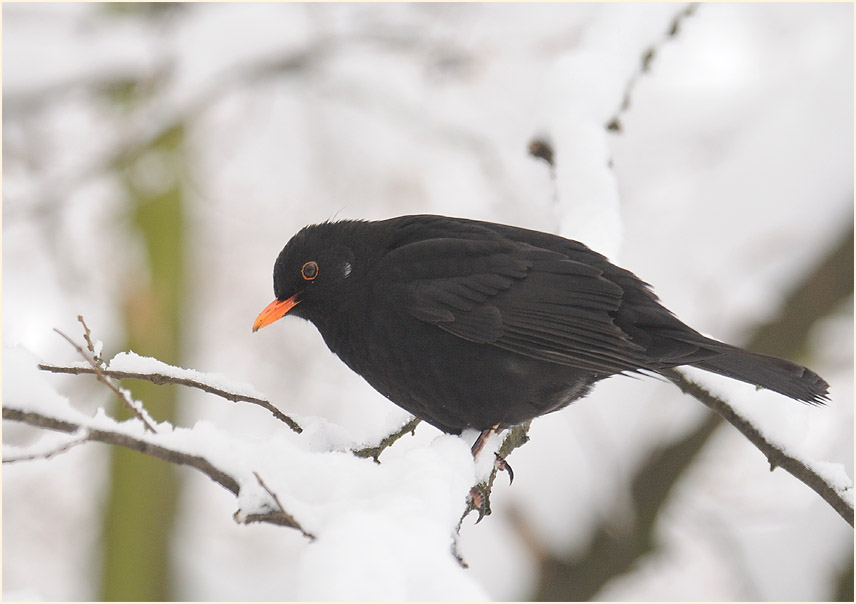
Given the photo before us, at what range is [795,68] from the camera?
9055 millimetres

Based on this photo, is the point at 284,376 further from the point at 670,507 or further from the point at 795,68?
the point at 795,68

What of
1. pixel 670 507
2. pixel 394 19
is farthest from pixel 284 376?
pixel 670 507

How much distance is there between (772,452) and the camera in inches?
123

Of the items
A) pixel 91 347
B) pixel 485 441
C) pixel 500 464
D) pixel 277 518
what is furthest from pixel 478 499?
pixel 91 347

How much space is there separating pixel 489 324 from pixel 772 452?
3.89 feet

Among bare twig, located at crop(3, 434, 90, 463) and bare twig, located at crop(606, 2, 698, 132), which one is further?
bare twig, located at crop(606, 2, 698, 132)

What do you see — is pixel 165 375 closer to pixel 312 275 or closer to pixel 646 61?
pixel 312 275

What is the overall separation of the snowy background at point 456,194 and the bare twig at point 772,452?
235 centimetres

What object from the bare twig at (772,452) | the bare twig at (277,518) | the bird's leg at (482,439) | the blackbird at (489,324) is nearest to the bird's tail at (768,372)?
the blackbird at (489,324)

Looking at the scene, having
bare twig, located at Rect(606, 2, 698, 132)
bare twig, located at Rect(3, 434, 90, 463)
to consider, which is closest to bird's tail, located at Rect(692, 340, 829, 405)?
bare twig, located at Rect(606, 2, 698, 132)

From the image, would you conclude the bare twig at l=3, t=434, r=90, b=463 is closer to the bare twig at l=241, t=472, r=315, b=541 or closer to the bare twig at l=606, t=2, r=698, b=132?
the bare twig at l=241, t=472, r=315, b=541

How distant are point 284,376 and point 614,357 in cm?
867

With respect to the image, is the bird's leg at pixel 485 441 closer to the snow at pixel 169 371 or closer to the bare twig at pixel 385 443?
the bare twig at pixel 385 443

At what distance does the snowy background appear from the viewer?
7.32 m
